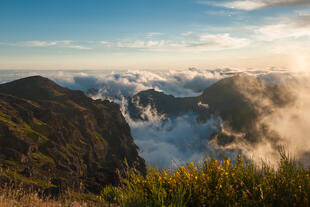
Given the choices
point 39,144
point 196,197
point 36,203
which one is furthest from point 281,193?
point 39,144

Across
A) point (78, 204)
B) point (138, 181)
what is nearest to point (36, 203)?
point (78, 204)

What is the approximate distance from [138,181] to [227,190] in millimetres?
2557

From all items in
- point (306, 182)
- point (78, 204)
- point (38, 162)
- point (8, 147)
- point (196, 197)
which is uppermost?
point (306, 182)

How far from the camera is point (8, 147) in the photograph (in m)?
166

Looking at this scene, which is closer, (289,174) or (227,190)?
(227,190)

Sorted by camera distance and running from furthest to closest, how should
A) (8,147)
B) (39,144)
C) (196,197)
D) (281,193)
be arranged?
(39,144), (8,147), (196,197), (281,193)

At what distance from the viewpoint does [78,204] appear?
278 inches

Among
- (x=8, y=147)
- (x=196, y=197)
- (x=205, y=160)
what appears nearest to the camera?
(x=196, y=197)

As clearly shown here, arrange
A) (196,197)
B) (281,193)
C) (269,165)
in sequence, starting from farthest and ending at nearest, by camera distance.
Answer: (269,165) < (196,197) < (281,193)

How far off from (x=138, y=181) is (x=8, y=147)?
191 meters

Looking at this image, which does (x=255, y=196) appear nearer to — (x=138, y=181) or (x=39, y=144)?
(x=138, y=181)

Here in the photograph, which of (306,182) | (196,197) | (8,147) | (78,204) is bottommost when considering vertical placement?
(8,147)

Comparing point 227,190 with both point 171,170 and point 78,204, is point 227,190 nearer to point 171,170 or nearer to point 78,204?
point 171,170

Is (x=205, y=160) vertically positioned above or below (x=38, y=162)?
above
